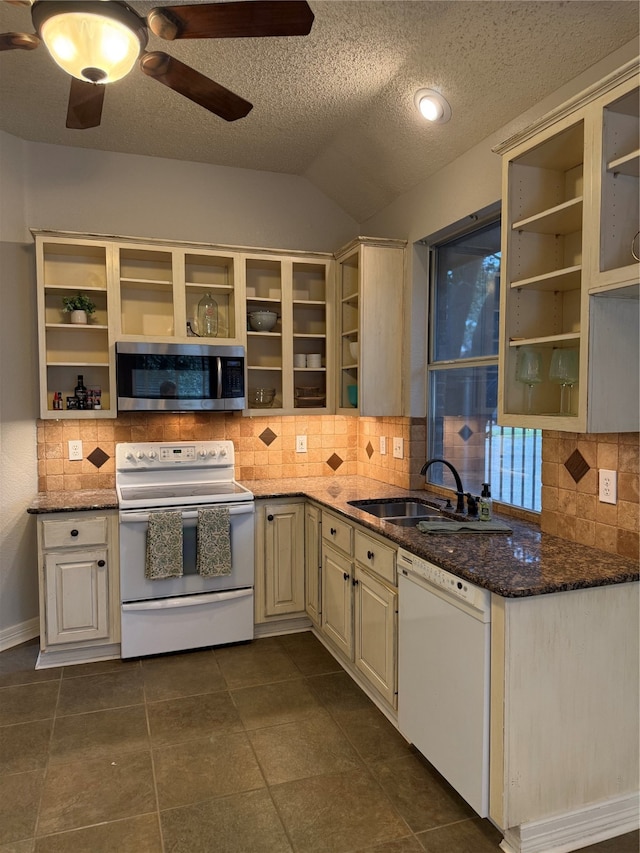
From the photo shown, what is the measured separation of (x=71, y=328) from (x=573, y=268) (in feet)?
9.13

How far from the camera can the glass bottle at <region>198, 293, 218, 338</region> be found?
12.1ft

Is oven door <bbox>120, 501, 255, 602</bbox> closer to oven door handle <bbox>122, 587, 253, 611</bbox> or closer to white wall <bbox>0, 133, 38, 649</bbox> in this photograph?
oven door handle <bbox>122, 587, 253, 611</bbox>

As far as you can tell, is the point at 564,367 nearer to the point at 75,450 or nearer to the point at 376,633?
the point at 376,633

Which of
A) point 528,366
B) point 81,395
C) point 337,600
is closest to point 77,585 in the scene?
point 81,395

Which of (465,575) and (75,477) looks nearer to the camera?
(465,575)

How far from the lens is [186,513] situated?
320 cm

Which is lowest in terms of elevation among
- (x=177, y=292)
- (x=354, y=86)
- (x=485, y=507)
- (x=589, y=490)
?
(x=485, y=507)

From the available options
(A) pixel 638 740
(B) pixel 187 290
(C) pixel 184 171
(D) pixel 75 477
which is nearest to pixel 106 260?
(B) pixel 187 290

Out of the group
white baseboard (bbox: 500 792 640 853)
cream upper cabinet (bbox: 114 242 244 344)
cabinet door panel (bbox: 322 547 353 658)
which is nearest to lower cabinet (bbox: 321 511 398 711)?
cabinet door panel (bbox: 322 547 353 658)

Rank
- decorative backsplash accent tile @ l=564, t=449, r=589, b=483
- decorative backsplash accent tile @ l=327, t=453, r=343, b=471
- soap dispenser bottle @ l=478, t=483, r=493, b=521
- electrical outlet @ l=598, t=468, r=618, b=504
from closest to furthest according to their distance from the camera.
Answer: electrical outlet @ l=598, t=468, r=618, b=504
decorative backsplash accent tile @ l=564, t=449, r=589, b=483
soap dispenser bottle @ l=478, t=483, r=493, b=521
decorative backsplash accent tile @ l=327, t=453, r=343, b=471

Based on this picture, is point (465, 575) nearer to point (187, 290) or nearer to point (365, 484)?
point (365, 484)

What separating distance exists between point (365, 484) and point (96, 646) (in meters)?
1.85

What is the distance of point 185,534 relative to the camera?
10.6 ft

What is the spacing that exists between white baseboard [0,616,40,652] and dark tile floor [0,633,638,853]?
248 millimetres
